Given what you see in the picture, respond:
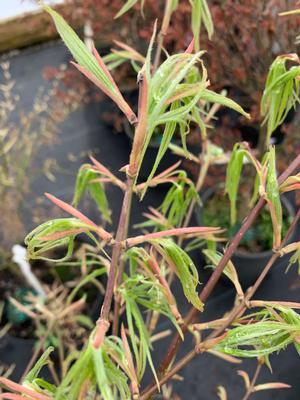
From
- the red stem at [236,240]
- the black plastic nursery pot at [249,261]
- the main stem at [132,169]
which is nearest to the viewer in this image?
the main stem at [132,169]

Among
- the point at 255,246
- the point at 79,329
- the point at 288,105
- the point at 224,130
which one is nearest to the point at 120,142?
the point at 224,130

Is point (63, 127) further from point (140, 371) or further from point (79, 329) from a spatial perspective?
point (140, 371)

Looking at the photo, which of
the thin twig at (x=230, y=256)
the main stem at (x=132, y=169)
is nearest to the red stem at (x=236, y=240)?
the thin twig at (x=230, y=256)

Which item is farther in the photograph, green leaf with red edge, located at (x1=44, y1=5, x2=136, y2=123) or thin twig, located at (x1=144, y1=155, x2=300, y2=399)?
thin twig, located at (x1=144, y1=155, x2=300, y2=399)

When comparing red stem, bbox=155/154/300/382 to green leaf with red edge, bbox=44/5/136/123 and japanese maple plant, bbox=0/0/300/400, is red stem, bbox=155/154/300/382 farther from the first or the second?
green leaf with red edge, bbox=44/5/136/123

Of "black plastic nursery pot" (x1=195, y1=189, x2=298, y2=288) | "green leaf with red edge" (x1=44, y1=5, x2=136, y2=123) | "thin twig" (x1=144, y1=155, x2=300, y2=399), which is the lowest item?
"black plastic nursery pot" (x1=195, y1=189, x2=298, y2=288)

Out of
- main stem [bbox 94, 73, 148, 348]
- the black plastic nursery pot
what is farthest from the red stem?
the black plastic nursery pot

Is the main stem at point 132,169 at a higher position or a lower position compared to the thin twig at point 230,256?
higher

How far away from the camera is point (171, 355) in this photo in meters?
0.63

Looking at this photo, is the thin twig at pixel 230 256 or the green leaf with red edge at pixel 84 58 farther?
the thin twig at pixel 230 256

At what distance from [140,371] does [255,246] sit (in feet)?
3.03

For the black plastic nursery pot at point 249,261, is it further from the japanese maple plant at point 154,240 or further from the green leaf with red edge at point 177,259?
the green leaf with red edge at point 177,259

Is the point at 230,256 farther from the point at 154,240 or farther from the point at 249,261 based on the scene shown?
the point at 249,261

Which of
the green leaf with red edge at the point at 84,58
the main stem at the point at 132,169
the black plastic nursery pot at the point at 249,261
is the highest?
the green leaf with red edge at the point at 84,58
